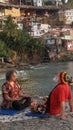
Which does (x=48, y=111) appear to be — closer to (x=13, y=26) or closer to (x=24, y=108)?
(x=24, y=108)

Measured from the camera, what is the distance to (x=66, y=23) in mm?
80938

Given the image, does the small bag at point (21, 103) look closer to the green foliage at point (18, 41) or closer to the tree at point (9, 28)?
the green foliage at point (18, 41)

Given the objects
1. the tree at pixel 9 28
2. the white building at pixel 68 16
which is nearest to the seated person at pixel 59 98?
the tree at pixel 9 28

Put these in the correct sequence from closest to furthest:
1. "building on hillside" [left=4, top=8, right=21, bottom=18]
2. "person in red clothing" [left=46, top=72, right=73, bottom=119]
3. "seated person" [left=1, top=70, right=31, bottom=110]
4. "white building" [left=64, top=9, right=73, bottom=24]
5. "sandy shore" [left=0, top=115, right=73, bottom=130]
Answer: "sandy shore" [left=0, top=115, right=73, bottom=130] < "person in red clothing" [left=46, top=72, right=73, bottom=119] < "seated person" [left=1, top=70, right=31, bottom=110] < "building on hillside" [left=4, top=8, right=21, bottom=18] < "white building" [left=64, top=9, right=73, bottom=24]

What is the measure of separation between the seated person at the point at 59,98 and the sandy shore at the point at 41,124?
0.68 feet

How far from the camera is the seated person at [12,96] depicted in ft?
28.7

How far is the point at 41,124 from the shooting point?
316 inches

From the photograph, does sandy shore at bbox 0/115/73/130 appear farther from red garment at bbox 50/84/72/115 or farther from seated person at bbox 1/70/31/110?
seated person at bbox 1/70/31/110

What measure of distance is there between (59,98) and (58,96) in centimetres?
5

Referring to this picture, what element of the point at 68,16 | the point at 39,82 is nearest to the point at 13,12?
the point at 68,16

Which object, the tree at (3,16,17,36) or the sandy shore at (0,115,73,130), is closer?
the sandy shore at (0,115,73,130)

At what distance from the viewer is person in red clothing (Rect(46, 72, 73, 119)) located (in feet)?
26.8

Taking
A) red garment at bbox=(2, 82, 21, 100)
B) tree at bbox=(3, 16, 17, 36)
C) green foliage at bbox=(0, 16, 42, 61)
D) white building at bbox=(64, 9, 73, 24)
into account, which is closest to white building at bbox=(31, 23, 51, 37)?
tree at bbox=(3, 16, 17, 36)

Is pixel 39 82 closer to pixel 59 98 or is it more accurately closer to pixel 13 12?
pixel 59 98
